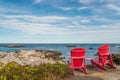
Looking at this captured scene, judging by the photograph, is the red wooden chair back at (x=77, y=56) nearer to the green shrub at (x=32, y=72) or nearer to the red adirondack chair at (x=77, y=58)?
the red adirondack chair at (x=77, y=58)

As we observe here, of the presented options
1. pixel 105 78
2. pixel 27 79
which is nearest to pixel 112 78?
pixel 105 78

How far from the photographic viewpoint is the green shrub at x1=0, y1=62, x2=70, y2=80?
28.5ft

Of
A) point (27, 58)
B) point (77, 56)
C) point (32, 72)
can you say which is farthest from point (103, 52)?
point (27, 58)

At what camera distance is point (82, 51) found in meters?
13.2

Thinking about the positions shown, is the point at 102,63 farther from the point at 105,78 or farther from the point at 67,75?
the point at 67,75

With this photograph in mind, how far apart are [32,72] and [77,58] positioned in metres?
4.31

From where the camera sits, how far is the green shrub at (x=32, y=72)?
867 cm

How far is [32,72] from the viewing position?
944 cm

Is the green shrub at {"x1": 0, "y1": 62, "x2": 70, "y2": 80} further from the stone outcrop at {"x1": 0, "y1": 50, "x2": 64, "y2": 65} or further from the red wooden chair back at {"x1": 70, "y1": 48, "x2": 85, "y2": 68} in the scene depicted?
the stone outcrop at {"x1": 0, "y1": 50, "x2": 64, "y2": 65}

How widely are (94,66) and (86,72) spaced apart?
226cm

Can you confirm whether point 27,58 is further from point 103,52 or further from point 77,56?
point 77,56

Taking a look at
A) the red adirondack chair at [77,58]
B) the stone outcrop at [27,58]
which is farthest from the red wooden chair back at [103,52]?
the stone outcrop at [27,58]

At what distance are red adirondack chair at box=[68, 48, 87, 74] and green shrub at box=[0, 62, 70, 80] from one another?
1.90m

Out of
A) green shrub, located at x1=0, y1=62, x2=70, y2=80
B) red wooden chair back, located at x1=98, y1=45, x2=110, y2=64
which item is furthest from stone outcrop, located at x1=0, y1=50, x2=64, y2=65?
red wooden chair back, located at x1=98, y1=45, x2=110, y2=64
